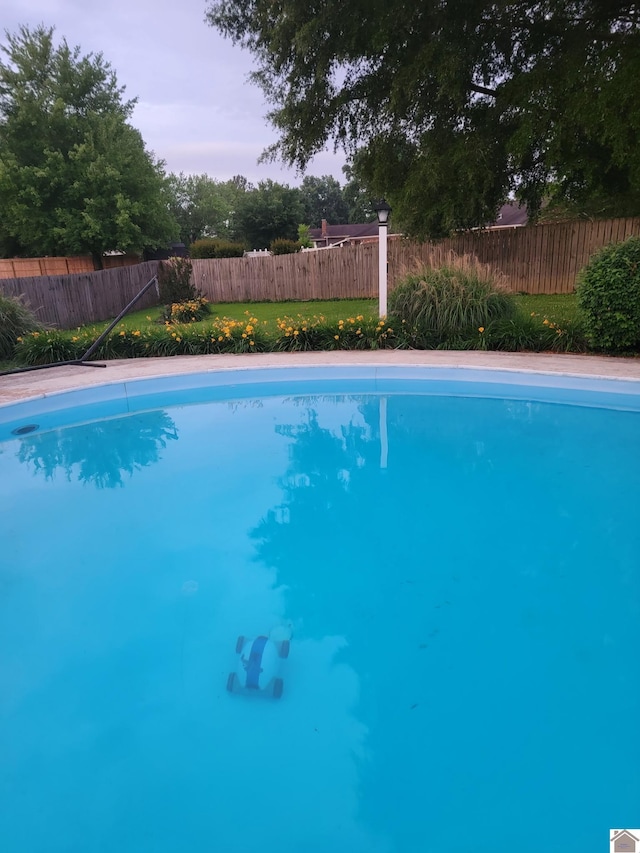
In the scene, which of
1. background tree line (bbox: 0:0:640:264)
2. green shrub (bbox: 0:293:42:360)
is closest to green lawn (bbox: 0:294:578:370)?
green shrub (bbox: 0:293:42:360)

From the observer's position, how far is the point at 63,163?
19.0 m

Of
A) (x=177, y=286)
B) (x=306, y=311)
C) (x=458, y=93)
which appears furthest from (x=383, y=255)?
(x=177, y=286)

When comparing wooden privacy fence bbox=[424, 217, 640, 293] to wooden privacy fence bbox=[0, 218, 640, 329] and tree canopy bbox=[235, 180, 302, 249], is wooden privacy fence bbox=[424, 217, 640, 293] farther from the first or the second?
tree canopy bbox=[235, 180, 302, 249]

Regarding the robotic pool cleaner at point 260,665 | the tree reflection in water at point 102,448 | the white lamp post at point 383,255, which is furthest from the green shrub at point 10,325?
the robotic pool cleaner at point 260,665

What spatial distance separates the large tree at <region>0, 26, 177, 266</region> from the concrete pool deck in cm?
1379

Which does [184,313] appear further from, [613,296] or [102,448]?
[613,296]

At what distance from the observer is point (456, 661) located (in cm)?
241

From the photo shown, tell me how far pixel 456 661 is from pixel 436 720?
0.34m

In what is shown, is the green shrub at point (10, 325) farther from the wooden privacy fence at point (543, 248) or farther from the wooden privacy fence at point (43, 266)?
the wooden privacy fence at point (543, 248)

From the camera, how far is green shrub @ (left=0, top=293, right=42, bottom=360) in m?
8.30

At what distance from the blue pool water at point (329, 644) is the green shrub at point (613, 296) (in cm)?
190

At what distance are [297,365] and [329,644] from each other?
16.1 ft

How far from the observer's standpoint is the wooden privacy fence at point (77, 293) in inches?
405

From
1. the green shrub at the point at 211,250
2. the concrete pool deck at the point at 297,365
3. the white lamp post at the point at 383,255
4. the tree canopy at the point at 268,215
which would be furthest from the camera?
the tree canopy at the point at 268,215
